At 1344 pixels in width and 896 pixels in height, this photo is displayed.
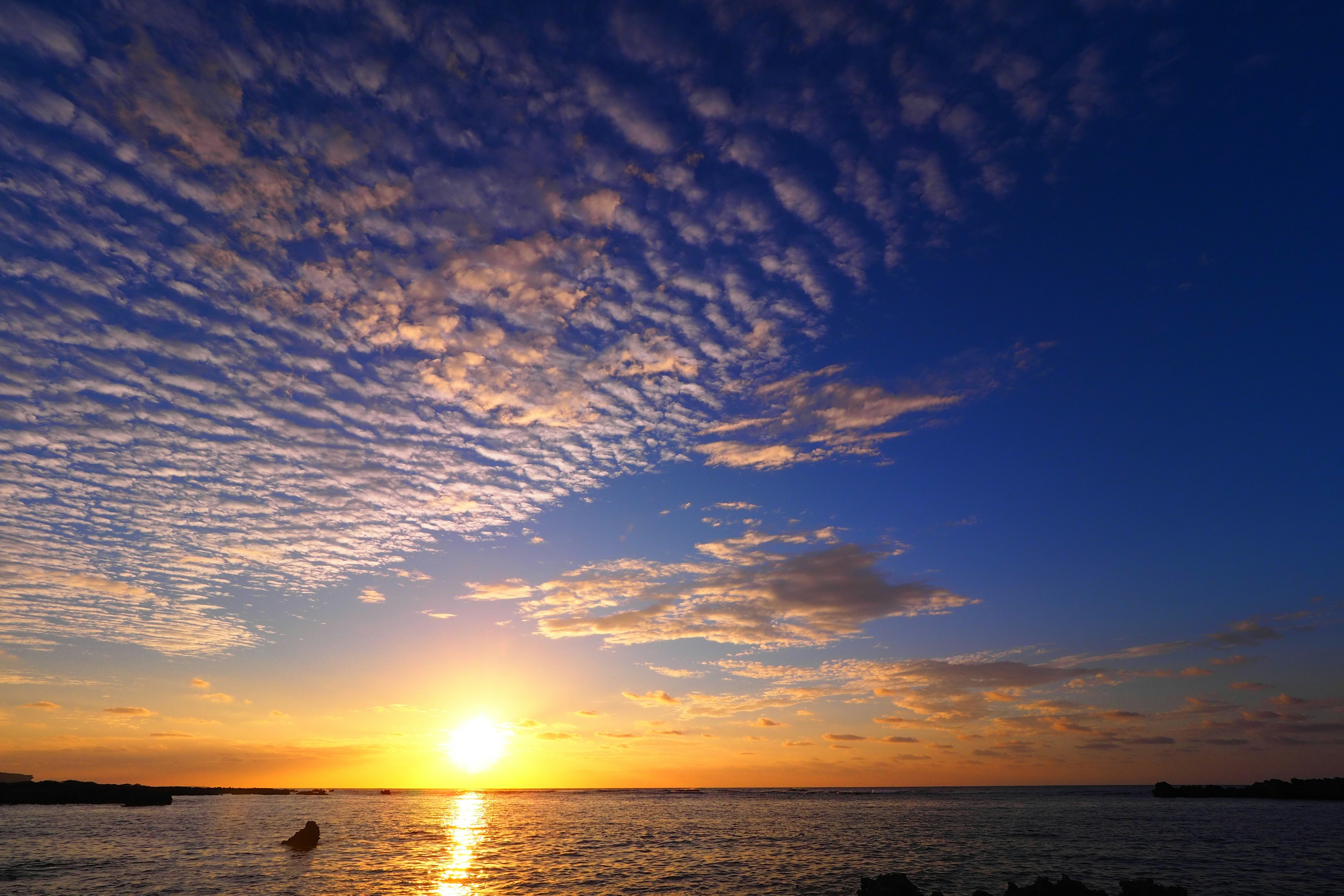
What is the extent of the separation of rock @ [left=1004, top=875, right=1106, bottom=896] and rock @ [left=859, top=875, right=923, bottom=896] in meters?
5.10

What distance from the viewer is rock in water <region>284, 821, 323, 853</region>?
216ft

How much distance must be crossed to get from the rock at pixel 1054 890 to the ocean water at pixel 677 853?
5.65 metres

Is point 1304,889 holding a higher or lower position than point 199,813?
higher

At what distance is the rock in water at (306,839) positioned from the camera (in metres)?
65.9

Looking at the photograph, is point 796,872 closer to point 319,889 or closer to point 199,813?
point 319,889

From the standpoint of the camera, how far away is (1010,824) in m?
86.8

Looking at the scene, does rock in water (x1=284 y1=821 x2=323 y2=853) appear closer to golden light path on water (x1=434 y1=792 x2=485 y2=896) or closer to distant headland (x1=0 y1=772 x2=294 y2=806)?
golden light path on water (x1=434 y1=792 x2=485 y2=896)

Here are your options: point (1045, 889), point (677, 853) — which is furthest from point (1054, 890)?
point (677, 853)

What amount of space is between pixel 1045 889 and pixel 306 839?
2733 inches

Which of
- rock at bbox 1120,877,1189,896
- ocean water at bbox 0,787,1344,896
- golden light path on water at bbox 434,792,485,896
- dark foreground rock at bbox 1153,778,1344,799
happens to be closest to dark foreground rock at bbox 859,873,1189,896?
rock at bbox 1120,877,1189,896

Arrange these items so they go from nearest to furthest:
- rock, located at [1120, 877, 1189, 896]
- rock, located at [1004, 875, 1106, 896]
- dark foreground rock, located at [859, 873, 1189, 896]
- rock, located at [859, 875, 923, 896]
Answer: rock, located at [1120, 877, 1189, 896] → dark foreground rock, located at [859, 873, 1189, 896] → rock, located at [1004, 875, 1106, 896] → rock, located at [859, 875, 923, 896]

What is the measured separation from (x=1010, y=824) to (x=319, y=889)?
8572 centimetres

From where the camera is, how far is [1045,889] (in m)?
33.1

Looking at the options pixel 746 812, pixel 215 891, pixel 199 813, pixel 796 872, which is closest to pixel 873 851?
pixel 796 872
